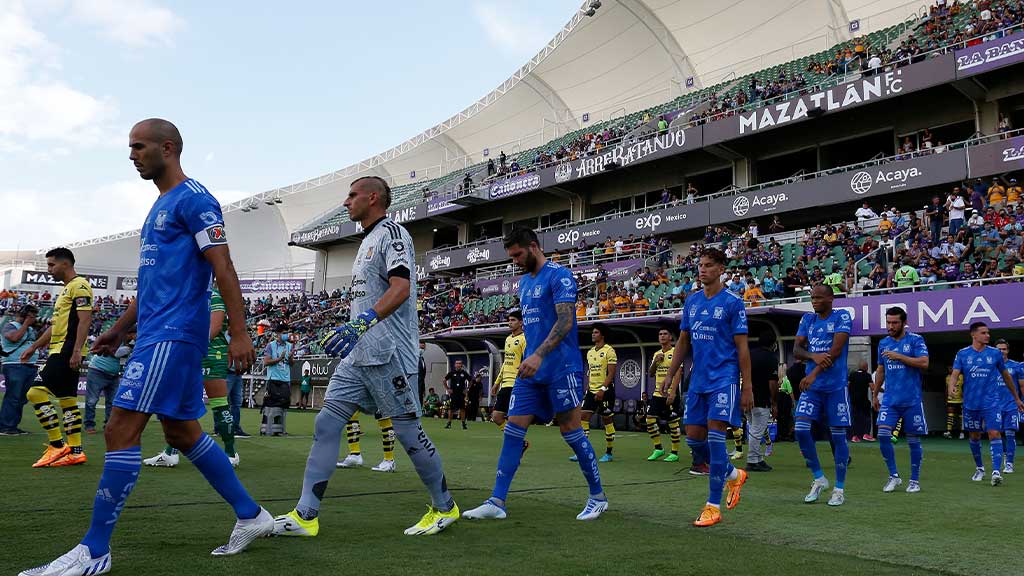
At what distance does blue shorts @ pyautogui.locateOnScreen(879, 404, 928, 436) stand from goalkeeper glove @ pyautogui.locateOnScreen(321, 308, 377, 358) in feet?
20.0

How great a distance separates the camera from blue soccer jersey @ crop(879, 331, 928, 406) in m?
7.95

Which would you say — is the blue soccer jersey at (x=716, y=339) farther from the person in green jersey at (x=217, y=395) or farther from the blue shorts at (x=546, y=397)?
the person in green jersey at (x=217, y=395)

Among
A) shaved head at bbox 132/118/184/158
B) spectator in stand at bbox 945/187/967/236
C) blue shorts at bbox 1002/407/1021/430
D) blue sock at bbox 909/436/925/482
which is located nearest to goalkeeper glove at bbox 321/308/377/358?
shaved head at bbox 132/118/184/158

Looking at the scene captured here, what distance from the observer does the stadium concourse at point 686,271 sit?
15.8 ft

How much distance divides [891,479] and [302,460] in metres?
6.45

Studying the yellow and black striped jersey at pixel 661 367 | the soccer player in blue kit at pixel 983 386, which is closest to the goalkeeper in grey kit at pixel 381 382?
the soccer player in blue kit at pixel 983 386

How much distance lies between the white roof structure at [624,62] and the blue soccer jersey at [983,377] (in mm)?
26761

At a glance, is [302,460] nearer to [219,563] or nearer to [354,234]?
[219,563]

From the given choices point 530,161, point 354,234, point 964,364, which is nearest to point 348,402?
point 964,364

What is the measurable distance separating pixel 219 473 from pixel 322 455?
2.40 ft

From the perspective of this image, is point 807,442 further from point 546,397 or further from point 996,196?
point 996,196

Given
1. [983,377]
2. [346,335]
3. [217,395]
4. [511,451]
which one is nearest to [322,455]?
[346,335]

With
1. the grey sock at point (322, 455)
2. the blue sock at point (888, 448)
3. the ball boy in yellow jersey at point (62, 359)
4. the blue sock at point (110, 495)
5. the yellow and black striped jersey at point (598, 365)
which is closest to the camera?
the blue sock at point (110, 495)

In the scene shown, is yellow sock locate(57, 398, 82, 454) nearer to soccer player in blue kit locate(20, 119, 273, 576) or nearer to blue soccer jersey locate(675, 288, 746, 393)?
soccer player in blue kit locate(20, 119, 273, 576)
